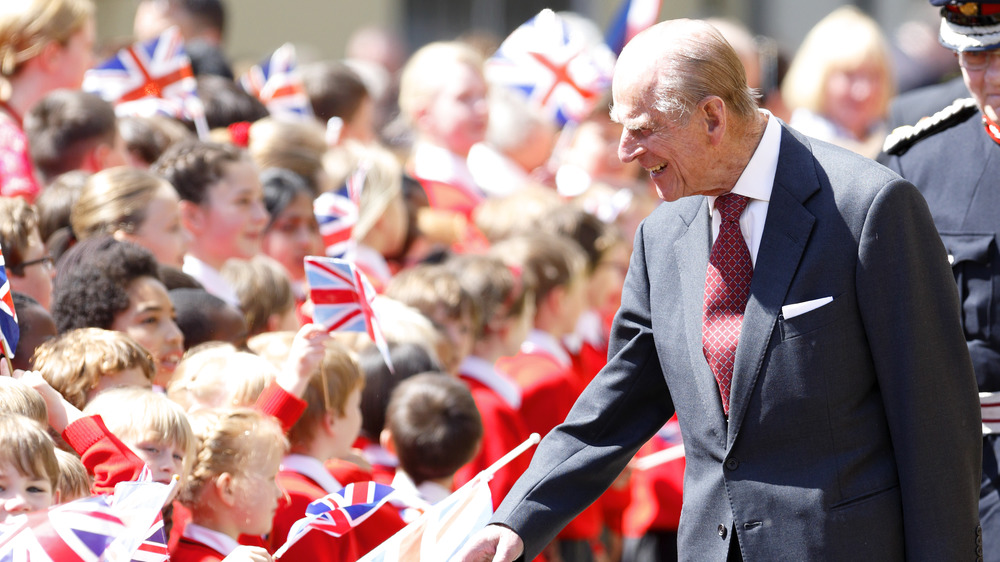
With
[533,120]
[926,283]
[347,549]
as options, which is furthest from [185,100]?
[926,283]

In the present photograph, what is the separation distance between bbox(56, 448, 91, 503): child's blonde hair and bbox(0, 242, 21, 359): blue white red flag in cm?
32

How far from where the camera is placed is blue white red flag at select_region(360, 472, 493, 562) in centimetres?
327

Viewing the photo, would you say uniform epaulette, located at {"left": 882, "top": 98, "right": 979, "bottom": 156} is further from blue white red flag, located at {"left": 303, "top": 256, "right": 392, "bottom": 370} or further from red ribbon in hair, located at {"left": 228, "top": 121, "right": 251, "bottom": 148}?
red ribbon in hair, located at {"left": 228, "top": 121, "right": 251, "bottom": 148}

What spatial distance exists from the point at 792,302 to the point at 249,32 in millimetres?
13579

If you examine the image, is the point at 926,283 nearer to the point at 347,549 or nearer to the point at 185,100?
the point at 347,549

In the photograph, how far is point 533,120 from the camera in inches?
328

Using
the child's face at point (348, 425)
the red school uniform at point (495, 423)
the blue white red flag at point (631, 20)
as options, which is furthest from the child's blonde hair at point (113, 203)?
the blue white red flag at point (631, 20)

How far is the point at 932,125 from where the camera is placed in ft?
13.7

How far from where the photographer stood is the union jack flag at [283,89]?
7281 mm

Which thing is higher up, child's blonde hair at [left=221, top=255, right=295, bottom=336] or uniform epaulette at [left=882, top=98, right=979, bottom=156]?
uniform epaulette at [left=882, top=98, right=979, bottom=156]

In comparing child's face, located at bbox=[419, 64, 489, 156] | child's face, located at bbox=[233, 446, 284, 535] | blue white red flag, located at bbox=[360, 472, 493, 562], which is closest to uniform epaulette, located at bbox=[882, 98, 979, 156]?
blue white red flag, located at bbox=[360, 472, 493, 562]

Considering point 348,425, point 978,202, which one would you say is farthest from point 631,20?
point 348,425

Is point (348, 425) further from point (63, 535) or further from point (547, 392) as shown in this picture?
point (547, 392)

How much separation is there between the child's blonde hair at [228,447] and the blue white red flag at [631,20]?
5.72 m
